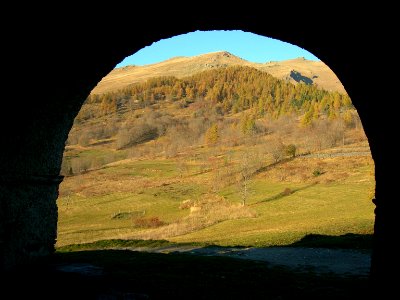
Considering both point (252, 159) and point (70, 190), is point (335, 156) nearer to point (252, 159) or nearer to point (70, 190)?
point (252, 159)

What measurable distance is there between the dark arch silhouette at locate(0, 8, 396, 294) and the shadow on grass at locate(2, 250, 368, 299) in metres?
0.67

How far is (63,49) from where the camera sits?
21.3 feet

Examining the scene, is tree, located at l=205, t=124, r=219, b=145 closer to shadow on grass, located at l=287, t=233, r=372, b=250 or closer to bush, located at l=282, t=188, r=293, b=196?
bush, located at l=282, t=188, r=293, b=196

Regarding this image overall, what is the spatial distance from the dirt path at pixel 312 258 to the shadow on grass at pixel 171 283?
128 centimetres

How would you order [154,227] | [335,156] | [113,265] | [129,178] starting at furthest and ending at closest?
1. [129,178]
2. [335,156]
3. [154,227]
4. [113,265]

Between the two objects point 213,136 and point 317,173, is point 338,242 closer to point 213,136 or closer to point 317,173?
point 317,173

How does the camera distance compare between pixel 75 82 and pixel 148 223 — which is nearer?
pixel 75 82

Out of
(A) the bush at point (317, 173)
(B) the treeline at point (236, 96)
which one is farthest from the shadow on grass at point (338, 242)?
(B) the treeline at point (236, 96)

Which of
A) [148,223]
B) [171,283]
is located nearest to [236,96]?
[148,223]

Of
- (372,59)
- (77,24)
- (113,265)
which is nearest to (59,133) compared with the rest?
(77,24)

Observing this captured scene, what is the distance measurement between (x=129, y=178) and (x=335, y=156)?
33479 millimetres

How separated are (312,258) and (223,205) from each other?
2655cm

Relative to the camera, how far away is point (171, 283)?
26.8 ft

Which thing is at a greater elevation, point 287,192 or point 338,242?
point 338,242
